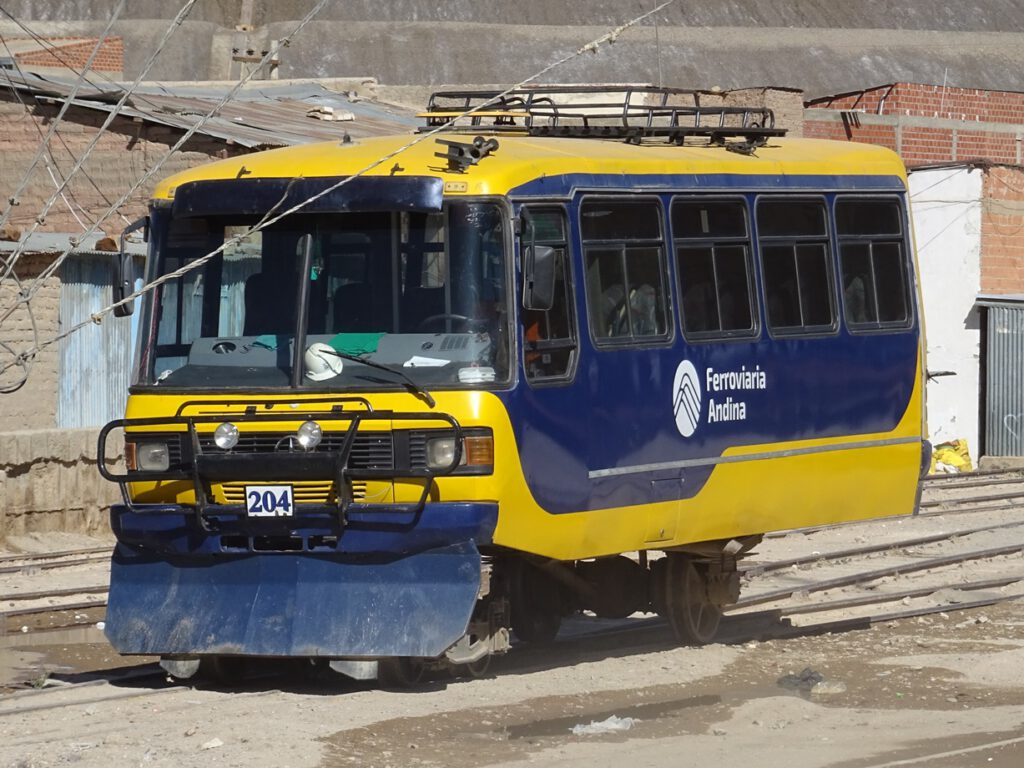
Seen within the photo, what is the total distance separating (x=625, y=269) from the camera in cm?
1029

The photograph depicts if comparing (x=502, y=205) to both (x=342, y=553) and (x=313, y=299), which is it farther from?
(x=342, y=553)

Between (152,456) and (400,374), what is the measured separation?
1.42 meters

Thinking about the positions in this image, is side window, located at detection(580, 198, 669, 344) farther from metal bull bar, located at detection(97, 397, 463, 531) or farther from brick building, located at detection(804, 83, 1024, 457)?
brick building, located at detection(804, 83, 1024, 457)

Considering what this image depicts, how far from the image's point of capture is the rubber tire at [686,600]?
11711 mm

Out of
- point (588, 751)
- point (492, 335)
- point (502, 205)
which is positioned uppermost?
point (502, 205)

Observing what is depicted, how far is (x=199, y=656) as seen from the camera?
375 inches

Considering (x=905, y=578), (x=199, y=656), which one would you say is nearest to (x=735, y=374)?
(x=199, y=656)

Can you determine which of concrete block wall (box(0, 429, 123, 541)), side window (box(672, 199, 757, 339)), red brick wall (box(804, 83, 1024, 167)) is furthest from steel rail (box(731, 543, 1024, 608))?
red brick wall (box(804, 83, 1024, 167))

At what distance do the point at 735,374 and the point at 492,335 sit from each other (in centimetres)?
223

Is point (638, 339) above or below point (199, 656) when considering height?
above

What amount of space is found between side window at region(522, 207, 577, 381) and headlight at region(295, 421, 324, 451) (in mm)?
1117

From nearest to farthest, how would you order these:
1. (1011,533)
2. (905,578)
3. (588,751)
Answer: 1. (588,751)
2. (905,578)
3. (1011,533)

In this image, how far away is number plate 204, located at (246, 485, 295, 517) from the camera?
358 inches

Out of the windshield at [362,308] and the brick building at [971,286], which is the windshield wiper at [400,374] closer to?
the windshield at [362,308]
